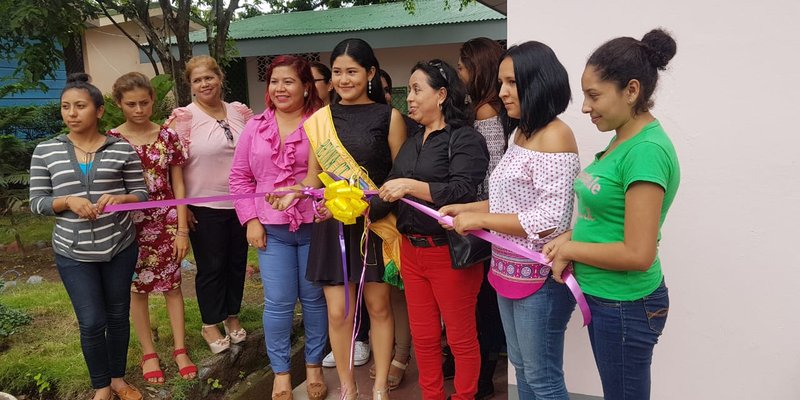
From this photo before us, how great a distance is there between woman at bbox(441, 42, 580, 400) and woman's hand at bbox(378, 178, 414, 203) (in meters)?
0.31

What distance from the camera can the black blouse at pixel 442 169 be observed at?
253 centimetres

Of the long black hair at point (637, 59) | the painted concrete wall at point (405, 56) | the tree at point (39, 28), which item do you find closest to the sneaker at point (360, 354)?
the long black hair at point (637, 59)

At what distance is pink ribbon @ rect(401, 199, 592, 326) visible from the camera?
6.49 ft

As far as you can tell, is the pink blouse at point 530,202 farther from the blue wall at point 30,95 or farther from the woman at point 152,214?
the blue wall at point 30,95

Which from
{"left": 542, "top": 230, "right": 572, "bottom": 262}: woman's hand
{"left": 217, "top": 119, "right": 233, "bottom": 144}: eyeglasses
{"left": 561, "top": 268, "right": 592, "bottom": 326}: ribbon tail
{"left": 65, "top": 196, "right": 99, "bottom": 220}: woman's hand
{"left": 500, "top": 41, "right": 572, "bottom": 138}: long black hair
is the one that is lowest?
{"left": 561, "top": 268, "right": 592, "bottom": 326}: ribbon tail

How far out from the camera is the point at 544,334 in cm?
217

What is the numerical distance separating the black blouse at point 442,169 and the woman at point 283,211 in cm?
61

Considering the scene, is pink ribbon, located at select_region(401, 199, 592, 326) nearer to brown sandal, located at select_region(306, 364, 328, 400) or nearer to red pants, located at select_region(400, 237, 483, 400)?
red pants, located at select_region(400, 237, 483, 400)

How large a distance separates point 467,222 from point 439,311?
0.74 m

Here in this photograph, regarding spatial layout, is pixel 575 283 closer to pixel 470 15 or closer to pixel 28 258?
pixel 28 258

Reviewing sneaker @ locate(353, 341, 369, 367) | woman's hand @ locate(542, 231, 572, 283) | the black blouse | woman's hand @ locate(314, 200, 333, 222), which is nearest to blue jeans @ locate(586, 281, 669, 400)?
woman's hand @ locate(542, 231, 572, 283)

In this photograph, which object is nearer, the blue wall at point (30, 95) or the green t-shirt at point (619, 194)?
the green t-shirt at point (619, 194)

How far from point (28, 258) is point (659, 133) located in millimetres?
7382

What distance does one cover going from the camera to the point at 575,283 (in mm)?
1998
